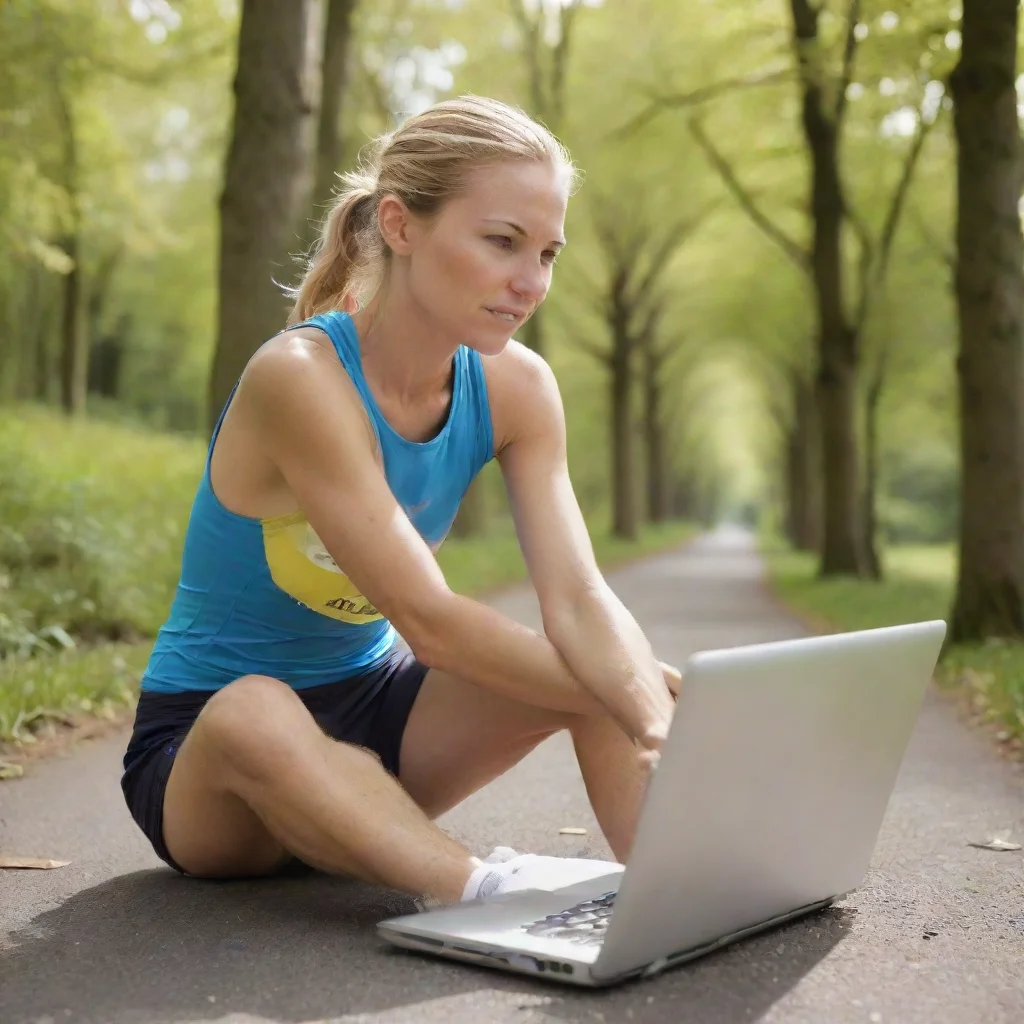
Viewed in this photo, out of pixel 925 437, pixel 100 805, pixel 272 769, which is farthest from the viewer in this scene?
pixel 925 437

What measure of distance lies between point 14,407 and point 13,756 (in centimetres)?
1415

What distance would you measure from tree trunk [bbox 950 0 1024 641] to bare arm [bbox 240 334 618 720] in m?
6.05

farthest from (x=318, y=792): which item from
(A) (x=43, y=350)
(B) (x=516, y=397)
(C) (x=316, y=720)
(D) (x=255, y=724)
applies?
(A) (x=43, y=350)

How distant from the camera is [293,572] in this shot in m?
2.91

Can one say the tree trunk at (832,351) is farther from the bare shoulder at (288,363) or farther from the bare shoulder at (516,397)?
the bare shoulder at (288,363)

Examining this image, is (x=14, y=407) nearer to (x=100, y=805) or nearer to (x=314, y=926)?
(x=100, y=805)

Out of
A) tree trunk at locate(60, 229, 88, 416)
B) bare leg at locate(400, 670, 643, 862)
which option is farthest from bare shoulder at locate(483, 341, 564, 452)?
tree trunk at locate(60, 229, 88, 416)

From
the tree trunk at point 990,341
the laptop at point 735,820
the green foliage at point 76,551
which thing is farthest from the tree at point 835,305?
the laptop at point 735,820

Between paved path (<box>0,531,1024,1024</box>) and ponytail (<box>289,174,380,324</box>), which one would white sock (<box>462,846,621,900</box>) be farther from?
ponytail (<box>289,174,380,324</box>)

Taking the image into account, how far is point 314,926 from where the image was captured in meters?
2.70

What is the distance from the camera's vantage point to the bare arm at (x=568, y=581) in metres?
2.62

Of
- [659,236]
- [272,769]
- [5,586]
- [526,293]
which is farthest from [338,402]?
[659,236]

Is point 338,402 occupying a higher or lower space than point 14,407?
higher

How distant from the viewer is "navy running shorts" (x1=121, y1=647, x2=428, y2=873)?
297 cm
